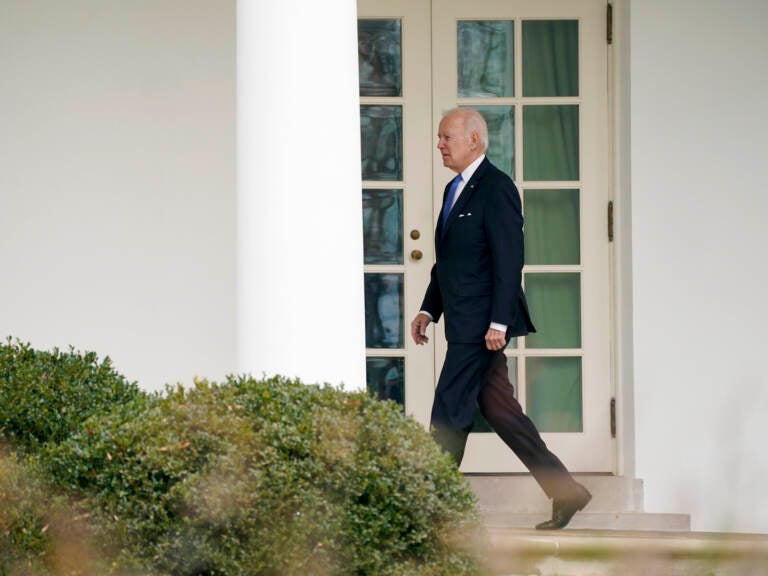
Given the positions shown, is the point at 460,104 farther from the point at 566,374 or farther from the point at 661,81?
the point at 566,374

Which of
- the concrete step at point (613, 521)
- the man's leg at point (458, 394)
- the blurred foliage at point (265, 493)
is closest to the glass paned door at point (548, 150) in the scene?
the concrete step at point (613, 521)

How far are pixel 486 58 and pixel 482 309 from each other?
6.48ft

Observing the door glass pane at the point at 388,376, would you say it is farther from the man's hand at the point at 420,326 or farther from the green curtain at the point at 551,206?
the man's hand at the point at 420,326

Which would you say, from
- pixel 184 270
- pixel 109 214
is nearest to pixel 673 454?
pixel 184 270

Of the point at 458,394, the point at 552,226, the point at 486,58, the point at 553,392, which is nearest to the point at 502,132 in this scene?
the point at 486,58

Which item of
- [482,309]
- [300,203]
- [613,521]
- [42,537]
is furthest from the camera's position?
[613,521]

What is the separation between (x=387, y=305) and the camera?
23.0 feet

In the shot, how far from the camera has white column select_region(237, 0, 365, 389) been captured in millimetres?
4438

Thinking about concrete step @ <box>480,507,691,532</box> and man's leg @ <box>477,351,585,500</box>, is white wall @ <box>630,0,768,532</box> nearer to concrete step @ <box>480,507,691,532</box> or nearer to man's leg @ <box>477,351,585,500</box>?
concrete step @ <box>480,507,691,532</box>

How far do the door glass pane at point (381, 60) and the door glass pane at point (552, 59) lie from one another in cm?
70

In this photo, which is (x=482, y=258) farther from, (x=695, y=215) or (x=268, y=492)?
(x=268, y=492)

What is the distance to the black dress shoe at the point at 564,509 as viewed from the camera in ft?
18.3

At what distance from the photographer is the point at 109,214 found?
22.5 feet

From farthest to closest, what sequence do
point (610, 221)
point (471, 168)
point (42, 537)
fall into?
1. point (610, 221)
2. point (471, 168)
3. point (42, 537)
